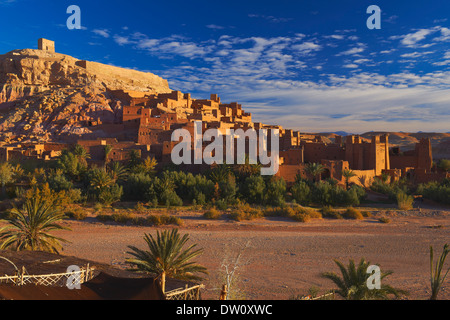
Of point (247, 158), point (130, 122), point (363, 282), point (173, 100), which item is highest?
point (173, 100)

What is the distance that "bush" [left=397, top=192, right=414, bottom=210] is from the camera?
Answer: 20234 millimetres

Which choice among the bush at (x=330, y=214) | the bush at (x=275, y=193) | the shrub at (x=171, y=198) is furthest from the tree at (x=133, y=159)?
the bush at (x=330, y=214)

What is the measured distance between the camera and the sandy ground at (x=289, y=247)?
29.0 ft

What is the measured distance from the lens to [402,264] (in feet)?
34.9

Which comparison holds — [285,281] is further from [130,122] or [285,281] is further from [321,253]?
[130,122]

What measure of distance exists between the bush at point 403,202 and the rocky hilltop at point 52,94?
27.6 m

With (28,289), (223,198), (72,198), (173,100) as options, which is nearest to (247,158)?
(223,198)

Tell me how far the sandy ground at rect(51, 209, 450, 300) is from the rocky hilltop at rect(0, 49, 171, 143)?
22.9m

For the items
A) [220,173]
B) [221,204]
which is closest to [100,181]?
[221,204]

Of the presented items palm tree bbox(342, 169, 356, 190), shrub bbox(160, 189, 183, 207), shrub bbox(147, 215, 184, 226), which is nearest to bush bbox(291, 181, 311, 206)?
palm tree bbox(342, 169, 356, 190)

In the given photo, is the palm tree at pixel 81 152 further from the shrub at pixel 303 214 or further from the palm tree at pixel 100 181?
the shrub at pixel 303 214

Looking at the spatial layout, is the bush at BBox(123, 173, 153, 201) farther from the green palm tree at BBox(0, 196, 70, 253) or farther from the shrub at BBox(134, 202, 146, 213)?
the green palm tree at BBox(0, 196, 70, 253)
